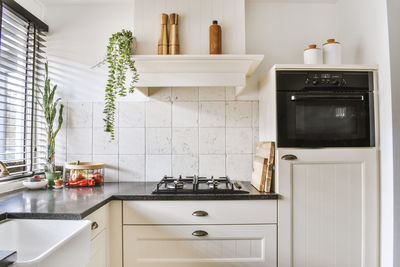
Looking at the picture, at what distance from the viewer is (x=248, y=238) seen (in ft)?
5.34

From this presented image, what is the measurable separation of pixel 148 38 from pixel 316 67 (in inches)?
47.1

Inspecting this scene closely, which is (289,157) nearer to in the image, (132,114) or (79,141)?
(132,114)

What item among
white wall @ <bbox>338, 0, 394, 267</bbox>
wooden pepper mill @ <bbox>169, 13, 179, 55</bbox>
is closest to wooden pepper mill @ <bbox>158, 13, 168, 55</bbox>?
wooden pepper mill @ <bbox>169, 13, 179, 55</bbox>

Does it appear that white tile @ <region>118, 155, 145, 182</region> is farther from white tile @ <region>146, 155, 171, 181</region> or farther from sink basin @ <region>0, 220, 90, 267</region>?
sink basin @ <region>0, 220, 90, 267</region>

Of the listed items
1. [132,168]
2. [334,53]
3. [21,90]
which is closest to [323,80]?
[334,53]

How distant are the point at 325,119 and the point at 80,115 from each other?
1937 mm

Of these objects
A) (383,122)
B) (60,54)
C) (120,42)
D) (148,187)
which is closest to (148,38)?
(120,42)

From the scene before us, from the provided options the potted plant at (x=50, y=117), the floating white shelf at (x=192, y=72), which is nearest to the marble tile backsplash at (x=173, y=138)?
the potted plant at (x=50, y=117)

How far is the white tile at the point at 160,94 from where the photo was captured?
2160 mm

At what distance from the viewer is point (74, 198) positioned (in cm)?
157

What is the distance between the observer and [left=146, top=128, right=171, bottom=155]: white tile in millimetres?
2146

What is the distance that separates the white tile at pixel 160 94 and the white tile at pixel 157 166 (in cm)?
50

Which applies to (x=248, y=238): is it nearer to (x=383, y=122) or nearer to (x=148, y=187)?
(x=148, y=187)

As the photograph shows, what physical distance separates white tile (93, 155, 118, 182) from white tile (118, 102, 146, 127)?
30 centimetres
